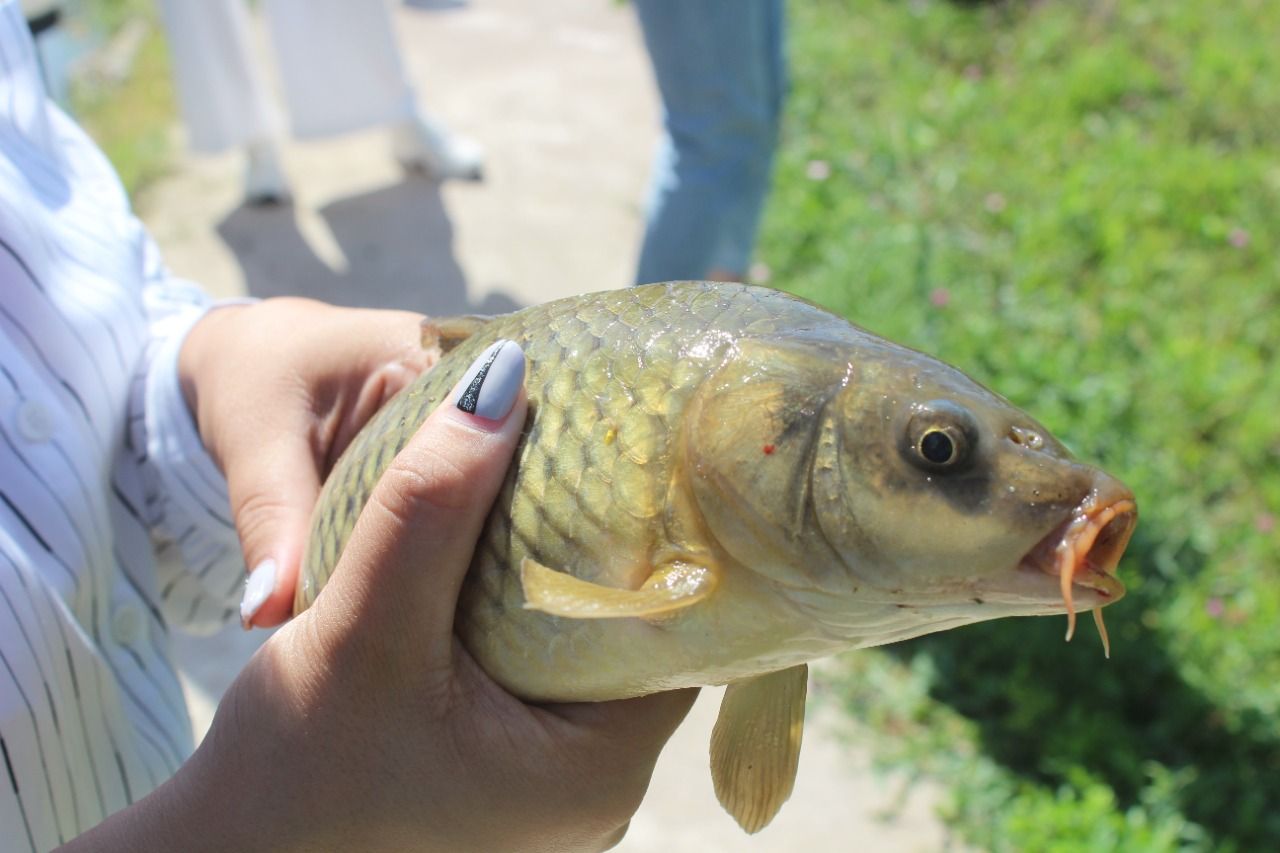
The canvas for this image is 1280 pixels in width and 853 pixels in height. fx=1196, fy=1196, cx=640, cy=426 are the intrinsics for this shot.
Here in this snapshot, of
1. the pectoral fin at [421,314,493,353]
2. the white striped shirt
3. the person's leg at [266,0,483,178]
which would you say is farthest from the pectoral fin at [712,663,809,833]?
the person's leg at [266,0,483,178]

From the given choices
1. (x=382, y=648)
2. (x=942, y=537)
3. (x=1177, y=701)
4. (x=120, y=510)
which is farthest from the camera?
(x=1177, y=701)

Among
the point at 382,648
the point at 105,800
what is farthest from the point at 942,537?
the point at 105,800

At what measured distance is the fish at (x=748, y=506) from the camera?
1.27 m

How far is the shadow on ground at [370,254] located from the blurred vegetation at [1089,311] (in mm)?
1322

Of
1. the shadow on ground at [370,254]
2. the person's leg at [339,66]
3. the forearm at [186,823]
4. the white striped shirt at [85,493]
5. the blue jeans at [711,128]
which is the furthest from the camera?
the person's leg at [339,66]

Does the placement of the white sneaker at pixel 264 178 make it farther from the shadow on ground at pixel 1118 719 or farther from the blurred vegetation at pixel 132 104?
the shadow on ground at pixel 1118 719

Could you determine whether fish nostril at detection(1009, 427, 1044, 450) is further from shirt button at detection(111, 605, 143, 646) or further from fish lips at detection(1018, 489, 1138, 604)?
shirt button at detection(111, 605, 143, 646)

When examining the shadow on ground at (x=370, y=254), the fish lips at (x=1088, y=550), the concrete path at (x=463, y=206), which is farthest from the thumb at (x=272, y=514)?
the shadow on ground at (x=370, y=254)

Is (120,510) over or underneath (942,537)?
underneath

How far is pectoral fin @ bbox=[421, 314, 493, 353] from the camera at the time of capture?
1696mm

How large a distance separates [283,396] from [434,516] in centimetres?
62

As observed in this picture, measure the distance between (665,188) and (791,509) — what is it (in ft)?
8.10

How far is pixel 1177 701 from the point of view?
3043mm

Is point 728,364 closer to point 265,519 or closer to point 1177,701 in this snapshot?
point 265,519
